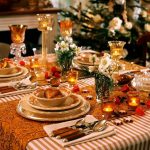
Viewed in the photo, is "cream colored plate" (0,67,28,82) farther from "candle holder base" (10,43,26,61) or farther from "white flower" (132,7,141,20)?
"white flower" (132,7,141,20)

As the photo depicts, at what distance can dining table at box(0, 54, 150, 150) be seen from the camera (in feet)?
4.17

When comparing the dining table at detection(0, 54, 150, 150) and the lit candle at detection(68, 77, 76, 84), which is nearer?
the dining table at detection(0, 54, 150, 150)

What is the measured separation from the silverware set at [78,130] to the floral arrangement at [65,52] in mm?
695

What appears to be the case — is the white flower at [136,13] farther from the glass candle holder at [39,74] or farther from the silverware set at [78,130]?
the silverware set at [78,130]

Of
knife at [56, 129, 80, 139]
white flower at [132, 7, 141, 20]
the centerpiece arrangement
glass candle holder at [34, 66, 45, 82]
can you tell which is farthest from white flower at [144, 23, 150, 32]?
knife at [56, 129, 80, 139]

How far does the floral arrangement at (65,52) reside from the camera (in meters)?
2.04

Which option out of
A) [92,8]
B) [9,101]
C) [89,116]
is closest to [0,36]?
[92,8]

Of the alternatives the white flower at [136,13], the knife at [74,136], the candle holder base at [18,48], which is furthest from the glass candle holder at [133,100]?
the white flower at [136,13]

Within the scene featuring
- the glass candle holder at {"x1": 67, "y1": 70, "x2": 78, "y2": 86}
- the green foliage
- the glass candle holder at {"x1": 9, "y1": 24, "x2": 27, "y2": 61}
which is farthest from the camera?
the green foliage

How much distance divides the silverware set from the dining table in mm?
34

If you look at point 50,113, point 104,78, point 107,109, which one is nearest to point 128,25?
point 104,78

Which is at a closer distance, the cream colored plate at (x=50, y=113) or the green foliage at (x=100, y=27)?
the cream colored plate at (x=50, y=113)

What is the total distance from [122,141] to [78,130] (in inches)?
6.6

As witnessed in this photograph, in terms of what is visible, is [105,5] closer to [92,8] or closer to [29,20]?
A: [92,8]
